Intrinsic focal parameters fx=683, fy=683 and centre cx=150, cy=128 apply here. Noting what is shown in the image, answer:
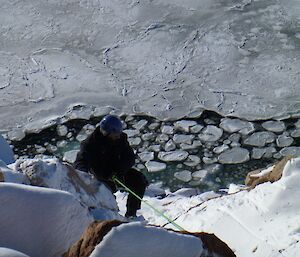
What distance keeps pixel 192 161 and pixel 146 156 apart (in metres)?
0.48

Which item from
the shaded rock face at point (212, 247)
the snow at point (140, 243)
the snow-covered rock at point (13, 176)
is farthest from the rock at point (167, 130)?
the snow at point (140, 243)

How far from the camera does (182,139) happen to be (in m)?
7.23

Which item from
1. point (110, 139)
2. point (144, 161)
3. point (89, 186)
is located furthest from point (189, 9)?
point (89, 186)

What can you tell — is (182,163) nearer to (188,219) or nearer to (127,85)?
(127,85)

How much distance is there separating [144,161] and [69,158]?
782 millimetres

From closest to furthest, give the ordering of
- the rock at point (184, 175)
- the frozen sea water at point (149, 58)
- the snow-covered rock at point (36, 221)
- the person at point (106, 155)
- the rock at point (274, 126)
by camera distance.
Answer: the snow-covered rock at point (36, 221) → the person at point (106, 155) → the rock at point (184, 175) → the rock at point (274, 126) → the frozen sea water at point (149, 58)

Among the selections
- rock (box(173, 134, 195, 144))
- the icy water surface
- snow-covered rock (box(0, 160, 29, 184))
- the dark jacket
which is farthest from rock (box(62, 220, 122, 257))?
rock (box(173, 134, 195, 144))

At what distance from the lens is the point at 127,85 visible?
26.6 feet

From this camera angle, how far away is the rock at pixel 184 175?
679 cm

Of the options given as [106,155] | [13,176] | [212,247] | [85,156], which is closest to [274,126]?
[106,155]

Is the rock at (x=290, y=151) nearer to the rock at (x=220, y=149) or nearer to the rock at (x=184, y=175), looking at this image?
the rock at (x=220, y=149)

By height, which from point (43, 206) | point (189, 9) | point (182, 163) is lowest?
point (182, 163)

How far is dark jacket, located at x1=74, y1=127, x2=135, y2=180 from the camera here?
17.9 feet

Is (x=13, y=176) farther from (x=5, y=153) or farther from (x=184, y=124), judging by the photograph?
(x=184, y=124)
